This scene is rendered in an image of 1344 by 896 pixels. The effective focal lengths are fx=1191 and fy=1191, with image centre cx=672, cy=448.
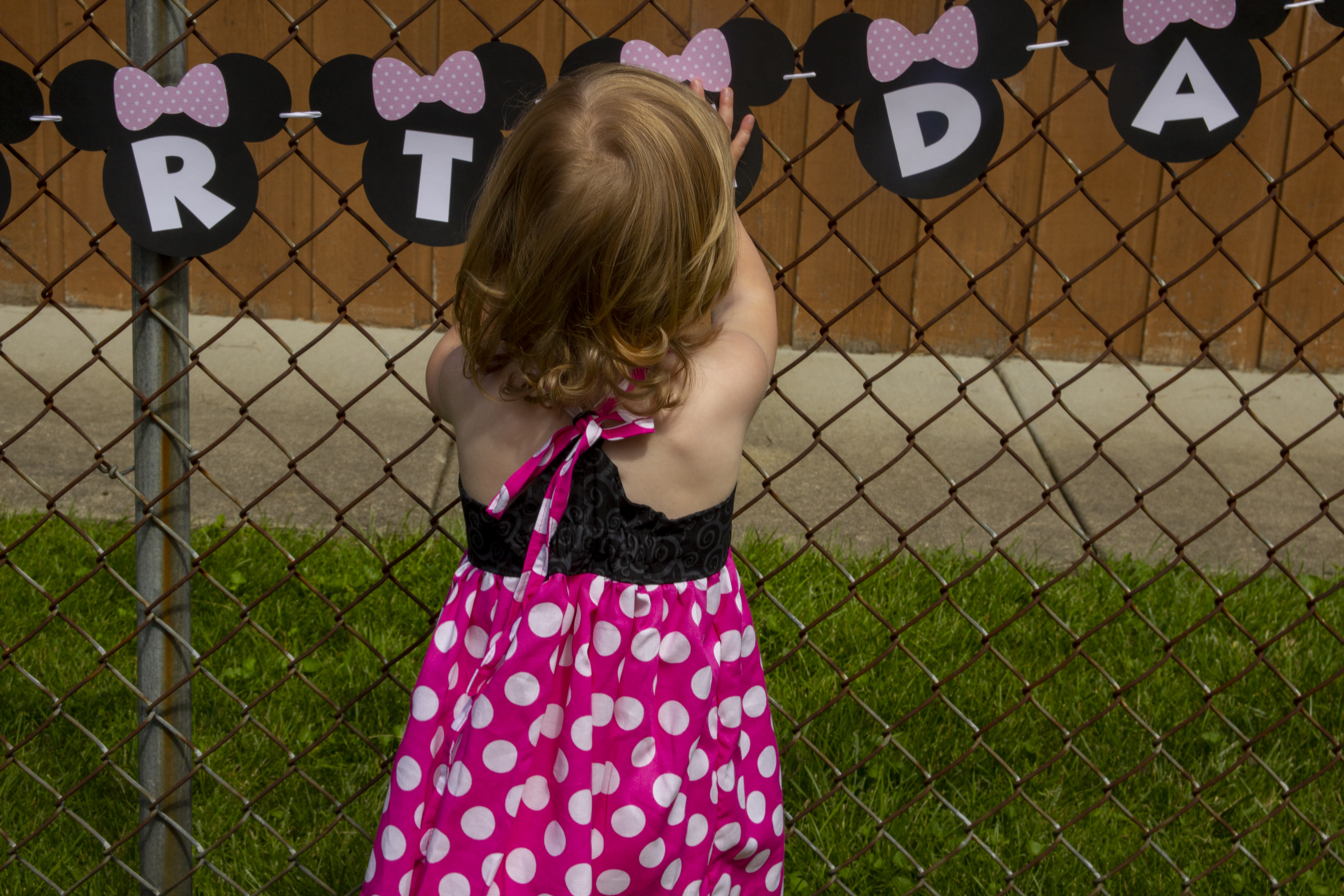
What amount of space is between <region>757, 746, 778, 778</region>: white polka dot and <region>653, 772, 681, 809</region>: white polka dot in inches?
6.2

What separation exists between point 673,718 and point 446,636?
0.29 meters

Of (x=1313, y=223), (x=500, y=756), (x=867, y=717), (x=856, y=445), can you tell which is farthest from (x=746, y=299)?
(x=1313, y=223)

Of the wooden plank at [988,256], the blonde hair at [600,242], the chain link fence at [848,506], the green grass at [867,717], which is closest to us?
the blonde hair at [600,242]

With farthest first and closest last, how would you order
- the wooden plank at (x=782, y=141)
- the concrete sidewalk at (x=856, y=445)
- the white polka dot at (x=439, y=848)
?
the wooden plank at (x=782, y=141) < the concrete sidewalk at (x=856, y=445) < the white polka dot at (x=439, y=848)

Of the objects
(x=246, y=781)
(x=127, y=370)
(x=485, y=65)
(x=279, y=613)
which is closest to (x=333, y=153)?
(x=127, y=370)

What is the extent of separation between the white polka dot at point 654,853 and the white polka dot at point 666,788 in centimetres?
5

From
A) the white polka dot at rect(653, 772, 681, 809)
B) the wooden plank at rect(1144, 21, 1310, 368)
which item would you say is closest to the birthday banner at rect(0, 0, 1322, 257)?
the white polka dot at rect(653, 772, 681, 809)

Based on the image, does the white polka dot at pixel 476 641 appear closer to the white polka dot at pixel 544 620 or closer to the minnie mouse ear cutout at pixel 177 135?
the white polka dot at pixel 544 620

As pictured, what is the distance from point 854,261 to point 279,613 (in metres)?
2.90

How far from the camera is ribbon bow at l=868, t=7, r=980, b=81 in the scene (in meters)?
1.42

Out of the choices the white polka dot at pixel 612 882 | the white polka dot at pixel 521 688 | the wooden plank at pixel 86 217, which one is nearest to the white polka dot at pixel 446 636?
the white polka dot at pixel 521 688

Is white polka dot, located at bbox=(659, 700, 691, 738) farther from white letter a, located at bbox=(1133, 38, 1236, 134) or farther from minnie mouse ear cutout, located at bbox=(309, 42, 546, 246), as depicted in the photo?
white letter a, located at bbox=(1133, 38, 1236, 134)

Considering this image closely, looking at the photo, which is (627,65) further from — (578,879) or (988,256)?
(988,256)

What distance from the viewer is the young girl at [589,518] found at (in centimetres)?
131
